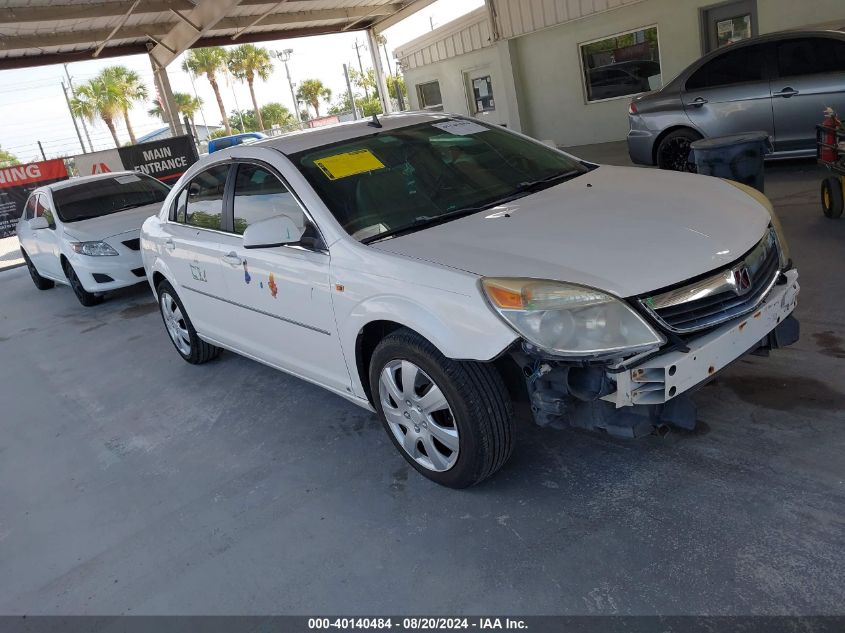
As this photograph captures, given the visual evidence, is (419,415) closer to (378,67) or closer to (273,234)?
(273,234)

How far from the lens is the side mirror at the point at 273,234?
3355 mm

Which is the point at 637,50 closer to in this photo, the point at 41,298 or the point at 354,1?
the point at 354,1

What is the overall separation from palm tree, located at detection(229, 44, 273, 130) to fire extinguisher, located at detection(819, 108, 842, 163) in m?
53.0

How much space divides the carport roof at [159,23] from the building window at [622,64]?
5.63 m

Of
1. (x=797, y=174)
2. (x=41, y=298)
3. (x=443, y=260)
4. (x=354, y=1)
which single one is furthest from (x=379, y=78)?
(x=443, y=260)

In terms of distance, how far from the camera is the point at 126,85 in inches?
1880

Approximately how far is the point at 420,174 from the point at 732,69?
6.09 meters

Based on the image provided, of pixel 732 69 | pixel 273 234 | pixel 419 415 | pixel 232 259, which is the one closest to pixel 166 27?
pixel 732 69

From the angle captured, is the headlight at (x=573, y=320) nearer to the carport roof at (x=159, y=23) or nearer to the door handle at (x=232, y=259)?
the door handle at (x=232, y=259)

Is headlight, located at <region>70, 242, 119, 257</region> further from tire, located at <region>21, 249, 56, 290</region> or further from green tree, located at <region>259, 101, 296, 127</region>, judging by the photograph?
green tree, located at <region>259, 101, 296, 127</region>

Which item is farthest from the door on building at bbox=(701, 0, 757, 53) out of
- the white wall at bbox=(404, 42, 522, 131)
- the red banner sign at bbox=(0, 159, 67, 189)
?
the red banner sign at bbox=(0, 159, 67, 189)

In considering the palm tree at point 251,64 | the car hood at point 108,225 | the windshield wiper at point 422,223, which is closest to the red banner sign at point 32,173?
the car hood at point 108,225

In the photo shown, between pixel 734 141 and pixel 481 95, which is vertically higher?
pixel 481 95

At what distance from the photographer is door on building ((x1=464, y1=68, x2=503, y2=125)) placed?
717 inches
